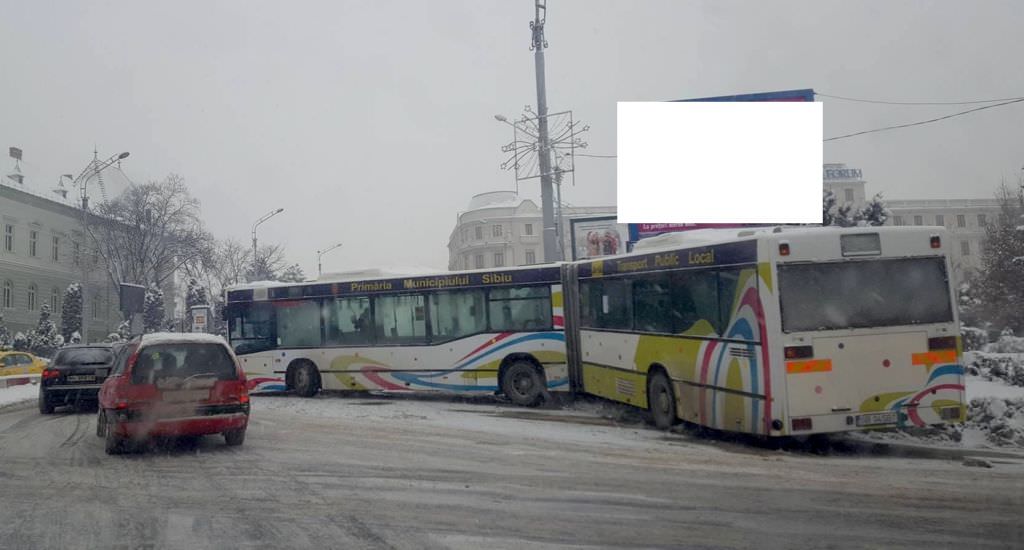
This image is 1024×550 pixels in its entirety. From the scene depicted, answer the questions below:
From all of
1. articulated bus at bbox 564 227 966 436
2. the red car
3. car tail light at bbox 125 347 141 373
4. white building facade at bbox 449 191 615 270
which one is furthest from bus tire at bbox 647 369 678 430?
white building facade at bbox 449 191 615 270

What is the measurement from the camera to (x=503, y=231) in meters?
75.1

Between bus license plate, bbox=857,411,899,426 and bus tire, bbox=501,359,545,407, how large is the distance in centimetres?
695

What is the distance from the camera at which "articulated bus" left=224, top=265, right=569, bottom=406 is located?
15203 millimetres

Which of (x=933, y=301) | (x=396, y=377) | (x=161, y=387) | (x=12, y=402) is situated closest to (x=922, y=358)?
(x=933, y=301)

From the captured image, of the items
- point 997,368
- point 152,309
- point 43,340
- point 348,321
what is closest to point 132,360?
point 348,321

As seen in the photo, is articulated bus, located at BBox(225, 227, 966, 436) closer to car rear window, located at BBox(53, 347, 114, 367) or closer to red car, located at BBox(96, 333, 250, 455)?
car rear window, located at BBox(53, 347, 114, 367)

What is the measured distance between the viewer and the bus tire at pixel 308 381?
1786 centimetres

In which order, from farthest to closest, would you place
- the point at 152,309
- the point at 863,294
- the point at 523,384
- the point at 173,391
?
the point at 152,309, the point at 523,384, the point at 173,391, the point at 863,294

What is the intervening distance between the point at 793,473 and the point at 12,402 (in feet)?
65.2

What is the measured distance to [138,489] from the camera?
7.86 metres

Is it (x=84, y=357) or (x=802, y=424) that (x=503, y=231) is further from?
(x=802, y=424)

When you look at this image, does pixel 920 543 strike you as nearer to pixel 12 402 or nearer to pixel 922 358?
pixel 922 358

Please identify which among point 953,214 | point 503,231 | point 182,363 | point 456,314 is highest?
point 503,231

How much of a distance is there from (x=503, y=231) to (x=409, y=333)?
58.7m
